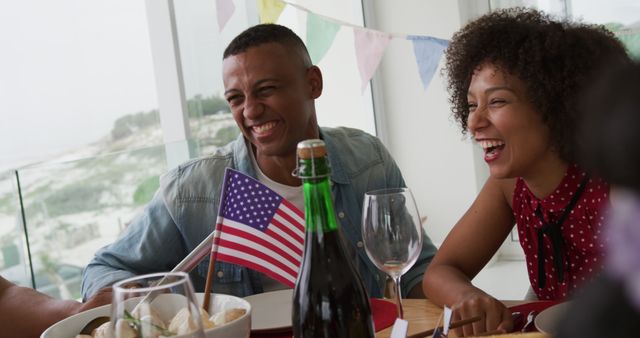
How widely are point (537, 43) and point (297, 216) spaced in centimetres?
77

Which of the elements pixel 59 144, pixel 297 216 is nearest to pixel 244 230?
pixel 297 216

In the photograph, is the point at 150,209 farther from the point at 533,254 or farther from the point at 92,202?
the point at 92,202

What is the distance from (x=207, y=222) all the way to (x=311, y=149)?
1160mm

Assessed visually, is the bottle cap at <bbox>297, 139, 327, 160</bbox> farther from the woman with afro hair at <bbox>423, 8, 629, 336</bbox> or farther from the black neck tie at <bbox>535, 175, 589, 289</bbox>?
the black neck tie at <bbox>535, 175, 589, 289</bbox>

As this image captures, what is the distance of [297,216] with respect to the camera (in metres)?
1.34

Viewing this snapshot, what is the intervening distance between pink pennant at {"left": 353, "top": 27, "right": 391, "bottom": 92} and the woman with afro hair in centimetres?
236

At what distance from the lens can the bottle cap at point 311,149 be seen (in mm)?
777

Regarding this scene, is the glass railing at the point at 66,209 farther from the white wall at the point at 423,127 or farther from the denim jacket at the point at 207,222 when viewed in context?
the white wall at the point at 423,127

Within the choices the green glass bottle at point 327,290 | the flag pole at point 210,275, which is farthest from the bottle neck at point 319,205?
the flag pole at point 210,275

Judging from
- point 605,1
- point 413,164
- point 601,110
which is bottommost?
point 413,164

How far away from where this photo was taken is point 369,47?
13.8ft

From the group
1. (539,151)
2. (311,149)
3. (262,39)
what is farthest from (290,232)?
(262,39)

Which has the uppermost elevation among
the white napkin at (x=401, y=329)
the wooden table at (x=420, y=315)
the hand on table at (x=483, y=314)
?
the white napkin at (x=401, y=329)

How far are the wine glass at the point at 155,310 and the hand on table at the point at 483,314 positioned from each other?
1.97ft
